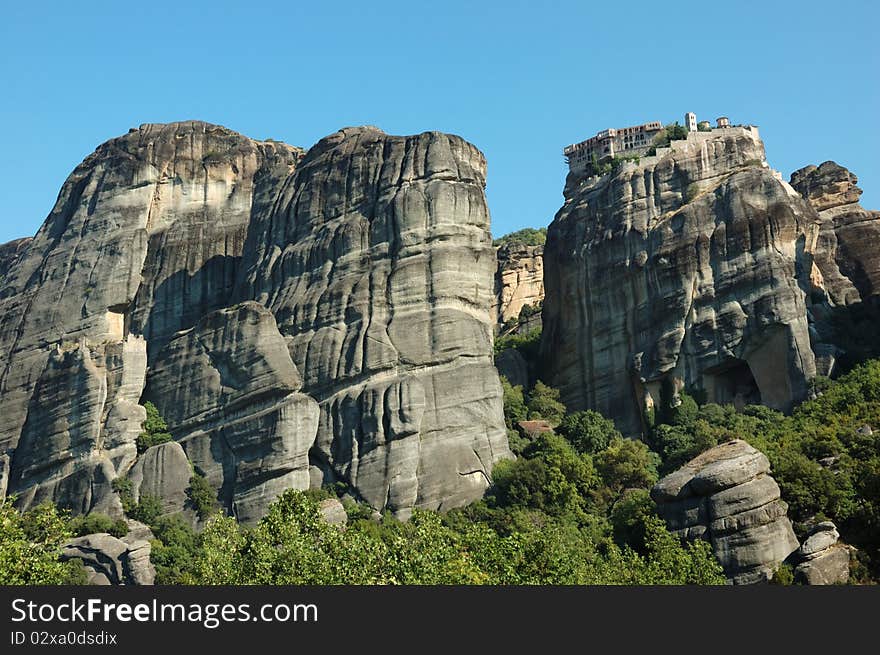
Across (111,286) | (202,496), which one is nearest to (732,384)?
(202,496)

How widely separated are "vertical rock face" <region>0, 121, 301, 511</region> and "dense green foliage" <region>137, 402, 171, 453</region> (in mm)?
522

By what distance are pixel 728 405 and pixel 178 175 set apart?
35.2m

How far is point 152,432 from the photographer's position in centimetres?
7156

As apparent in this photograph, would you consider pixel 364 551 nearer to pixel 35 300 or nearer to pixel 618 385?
pixel 618 385

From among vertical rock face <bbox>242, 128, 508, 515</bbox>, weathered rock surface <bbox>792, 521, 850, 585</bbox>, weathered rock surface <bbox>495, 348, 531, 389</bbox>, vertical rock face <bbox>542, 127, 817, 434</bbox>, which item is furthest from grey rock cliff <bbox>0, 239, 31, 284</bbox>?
weathered rock surface <bbox>792, 521, 850, 585</bbox>

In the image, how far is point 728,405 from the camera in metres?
73.1

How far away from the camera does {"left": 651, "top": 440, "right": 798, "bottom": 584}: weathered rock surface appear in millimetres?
54000

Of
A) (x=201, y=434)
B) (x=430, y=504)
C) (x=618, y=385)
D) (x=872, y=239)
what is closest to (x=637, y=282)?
(x=618, y=385)

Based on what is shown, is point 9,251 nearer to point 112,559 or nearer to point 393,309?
point 393,309

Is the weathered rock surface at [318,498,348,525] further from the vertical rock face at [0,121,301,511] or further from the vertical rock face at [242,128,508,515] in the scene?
the vertical rock face at [0,121,301,511]

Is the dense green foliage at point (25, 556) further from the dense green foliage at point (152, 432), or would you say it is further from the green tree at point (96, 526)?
the dense green foliage at point (152, 432)

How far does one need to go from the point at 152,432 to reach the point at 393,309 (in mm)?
13893

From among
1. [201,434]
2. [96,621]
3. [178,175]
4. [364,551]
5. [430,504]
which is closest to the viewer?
[96,621]

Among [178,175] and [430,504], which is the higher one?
[178,175]
